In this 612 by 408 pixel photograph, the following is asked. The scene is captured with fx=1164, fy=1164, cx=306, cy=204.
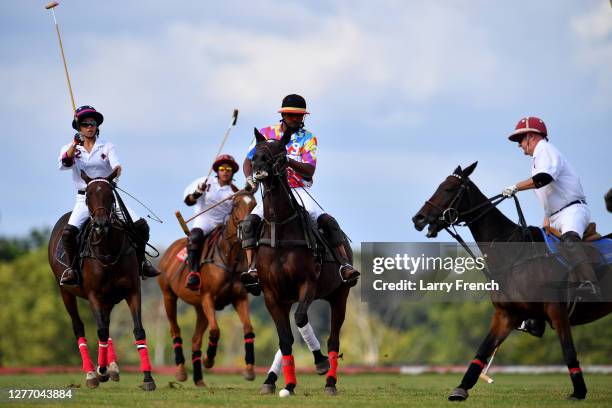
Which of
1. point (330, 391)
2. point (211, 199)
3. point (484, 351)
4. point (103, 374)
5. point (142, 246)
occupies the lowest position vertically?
point (330, 391)

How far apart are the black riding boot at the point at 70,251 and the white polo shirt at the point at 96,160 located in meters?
0.84

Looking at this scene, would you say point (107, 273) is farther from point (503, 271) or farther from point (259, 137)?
point (503, 271)

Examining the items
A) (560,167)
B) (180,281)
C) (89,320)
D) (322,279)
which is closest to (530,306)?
(560,167)

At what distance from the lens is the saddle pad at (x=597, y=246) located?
1348cm

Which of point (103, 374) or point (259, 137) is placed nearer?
point (259, 137)

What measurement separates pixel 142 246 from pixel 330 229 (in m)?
2.99

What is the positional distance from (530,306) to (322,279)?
9.77 ft

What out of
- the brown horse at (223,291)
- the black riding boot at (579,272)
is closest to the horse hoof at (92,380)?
the brown horse at (223,291)

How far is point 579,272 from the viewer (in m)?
13.4

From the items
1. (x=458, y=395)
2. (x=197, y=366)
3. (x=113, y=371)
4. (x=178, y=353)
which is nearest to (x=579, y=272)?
(x=458, y=395)

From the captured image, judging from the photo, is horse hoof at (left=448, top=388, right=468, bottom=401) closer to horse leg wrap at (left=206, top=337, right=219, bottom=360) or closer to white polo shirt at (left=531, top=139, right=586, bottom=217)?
white polo shirt at (left=531, top=139, right=586, bottom=217)

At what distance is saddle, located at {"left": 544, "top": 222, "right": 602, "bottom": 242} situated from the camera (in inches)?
544

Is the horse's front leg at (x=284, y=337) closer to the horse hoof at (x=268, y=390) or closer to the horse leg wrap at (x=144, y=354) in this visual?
the horse hoof at (x=268, y=390)

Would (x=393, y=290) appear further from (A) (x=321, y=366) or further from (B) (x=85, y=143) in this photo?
(B) (x=85, y=143)
